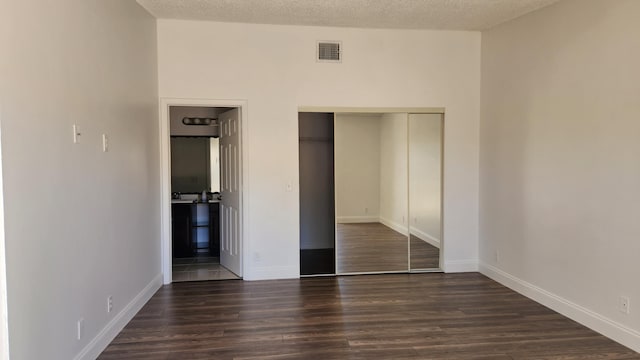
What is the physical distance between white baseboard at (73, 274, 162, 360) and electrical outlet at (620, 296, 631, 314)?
393 cm

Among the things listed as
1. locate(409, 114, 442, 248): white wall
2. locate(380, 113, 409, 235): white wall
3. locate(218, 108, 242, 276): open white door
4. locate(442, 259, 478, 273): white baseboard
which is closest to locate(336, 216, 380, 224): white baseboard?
locate(380, 113, 409, 235): white wall

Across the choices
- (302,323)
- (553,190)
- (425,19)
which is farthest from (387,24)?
(302,323)

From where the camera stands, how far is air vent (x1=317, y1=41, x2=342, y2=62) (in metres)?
5.25

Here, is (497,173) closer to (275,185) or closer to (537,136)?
(537,136)

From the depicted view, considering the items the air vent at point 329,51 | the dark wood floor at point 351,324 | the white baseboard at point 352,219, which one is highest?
the air vent at point 329,51

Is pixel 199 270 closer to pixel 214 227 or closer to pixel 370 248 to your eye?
pixel 214 227

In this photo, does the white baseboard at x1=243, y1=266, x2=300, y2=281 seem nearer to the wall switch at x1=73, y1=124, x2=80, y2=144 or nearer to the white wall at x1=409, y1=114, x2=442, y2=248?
the white wall at x1=409, y1=114, x2=442, y2=248

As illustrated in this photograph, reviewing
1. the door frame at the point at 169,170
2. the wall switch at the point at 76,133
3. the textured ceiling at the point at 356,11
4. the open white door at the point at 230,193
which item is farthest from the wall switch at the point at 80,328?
the textured ceiling at the point at 356,11

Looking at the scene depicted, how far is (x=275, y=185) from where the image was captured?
5258mm

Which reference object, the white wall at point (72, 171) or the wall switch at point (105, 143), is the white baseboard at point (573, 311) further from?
the wall switch at point (105, 143)

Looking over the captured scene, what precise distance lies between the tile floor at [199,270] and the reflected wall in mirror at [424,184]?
7.50ft

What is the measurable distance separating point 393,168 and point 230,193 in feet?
6.73

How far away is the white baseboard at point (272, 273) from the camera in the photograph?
5242 millimetres

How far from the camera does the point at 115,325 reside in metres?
3.58
